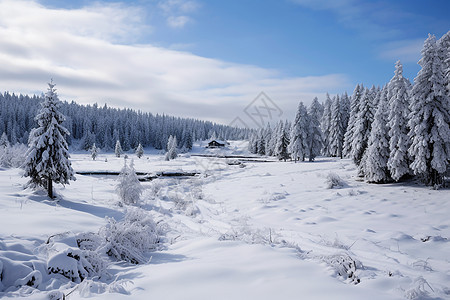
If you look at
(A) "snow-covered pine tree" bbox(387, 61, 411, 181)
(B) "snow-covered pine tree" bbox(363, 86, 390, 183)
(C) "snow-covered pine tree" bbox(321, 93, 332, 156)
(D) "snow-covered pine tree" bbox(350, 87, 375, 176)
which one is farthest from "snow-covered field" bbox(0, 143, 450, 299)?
(C) "snow-covered pine tree" bbox(321, 93, 332, 156)

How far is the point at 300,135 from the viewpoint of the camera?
4888 centimetres

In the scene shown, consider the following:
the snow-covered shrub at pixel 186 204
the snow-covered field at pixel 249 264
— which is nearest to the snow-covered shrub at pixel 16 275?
the snow-covered field at pixel 249 264

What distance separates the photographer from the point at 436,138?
19297 millimetres

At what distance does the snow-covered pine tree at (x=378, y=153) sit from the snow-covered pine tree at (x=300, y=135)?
24.7m

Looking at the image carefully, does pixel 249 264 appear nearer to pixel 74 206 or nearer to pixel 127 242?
pixel 127 242

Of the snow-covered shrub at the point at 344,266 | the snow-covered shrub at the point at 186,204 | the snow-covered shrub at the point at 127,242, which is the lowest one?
the snow-covered shrub at the point at 186,204

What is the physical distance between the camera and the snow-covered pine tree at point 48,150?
13469 mm

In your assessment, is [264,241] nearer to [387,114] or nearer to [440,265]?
[440,265]

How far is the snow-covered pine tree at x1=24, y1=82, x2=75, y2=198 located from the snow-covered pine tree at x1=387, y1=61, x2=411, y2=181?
2475 cm

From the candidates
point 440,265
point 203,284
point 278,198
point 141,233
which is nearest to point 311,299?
point 203,284

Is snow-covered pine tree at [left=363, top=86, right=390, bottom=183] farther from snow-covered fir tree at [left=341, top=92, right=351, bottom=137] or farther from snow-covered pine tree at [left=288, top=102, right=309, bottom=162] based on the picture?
snow-covered fir tree at [left=341, top=92, right=351, bottom=137]

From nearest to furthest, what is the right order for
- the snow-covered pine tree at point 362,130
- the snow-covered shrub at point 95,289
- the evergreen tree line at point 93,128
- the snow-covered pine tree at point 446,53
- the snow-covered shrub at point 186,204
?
the snow-covered shrub at point 95,289, the snow-covered shrub at point 186,204, the snow-covered pine tree at point 446,53, the snow-covered pine tree at point 362,130, the evergreen tree line at point 93,128

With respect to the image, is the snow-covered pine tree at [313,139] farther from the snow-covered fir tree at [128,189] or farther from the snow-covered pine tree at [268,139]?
the snow-covered fir tree at [128,189]

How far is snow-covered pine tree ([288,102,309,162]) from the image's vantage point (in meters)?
48.7
